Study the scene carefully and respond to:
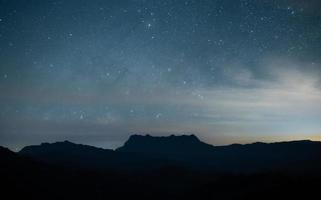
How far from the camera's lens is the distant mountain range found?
124 m

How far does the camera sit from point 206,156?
171875 mm

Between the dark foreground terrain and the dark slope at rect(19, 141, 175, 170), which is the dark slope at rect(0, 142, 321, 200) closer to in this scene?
the dark foreground terrain

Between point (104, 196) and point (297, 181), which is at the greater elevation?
point (297, 181)

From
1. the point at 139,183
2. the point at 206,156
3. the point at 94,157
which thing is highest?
the point at 206,156

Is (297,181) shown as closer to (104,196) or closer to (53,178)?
(104,196)

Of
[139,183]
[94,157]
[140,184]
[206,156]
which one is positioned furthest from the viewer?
[206,156]

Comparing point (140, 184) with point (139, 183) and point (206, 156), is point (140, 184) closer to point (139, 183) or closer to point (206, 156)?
point (139, 183)

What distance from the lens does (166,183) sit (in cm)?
7794

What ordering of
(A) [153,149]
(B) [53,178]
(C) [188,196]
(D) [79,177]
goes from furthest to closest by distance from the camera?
1. (A) [153,149]
2. (D) [79,177]
3. (B) [53,178]
4. (C) [188,196]

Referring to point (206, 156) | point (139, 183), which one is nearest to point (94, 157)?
point (206, 156)

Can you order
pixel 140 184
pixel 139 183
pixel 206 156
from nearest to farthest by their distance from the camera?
1. pixel 140 184
2. pixel 139 183
3. pixel 206 156

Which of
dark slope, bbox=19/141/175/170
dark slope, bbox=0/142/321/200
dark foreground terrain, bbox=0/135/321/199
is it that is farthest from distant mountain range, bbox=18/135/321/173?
dark slope, bbox=0/142/321/200

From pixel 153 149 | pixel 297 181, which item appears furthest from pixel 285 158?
pixel 297 181

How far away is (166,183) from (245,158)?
90.1m
